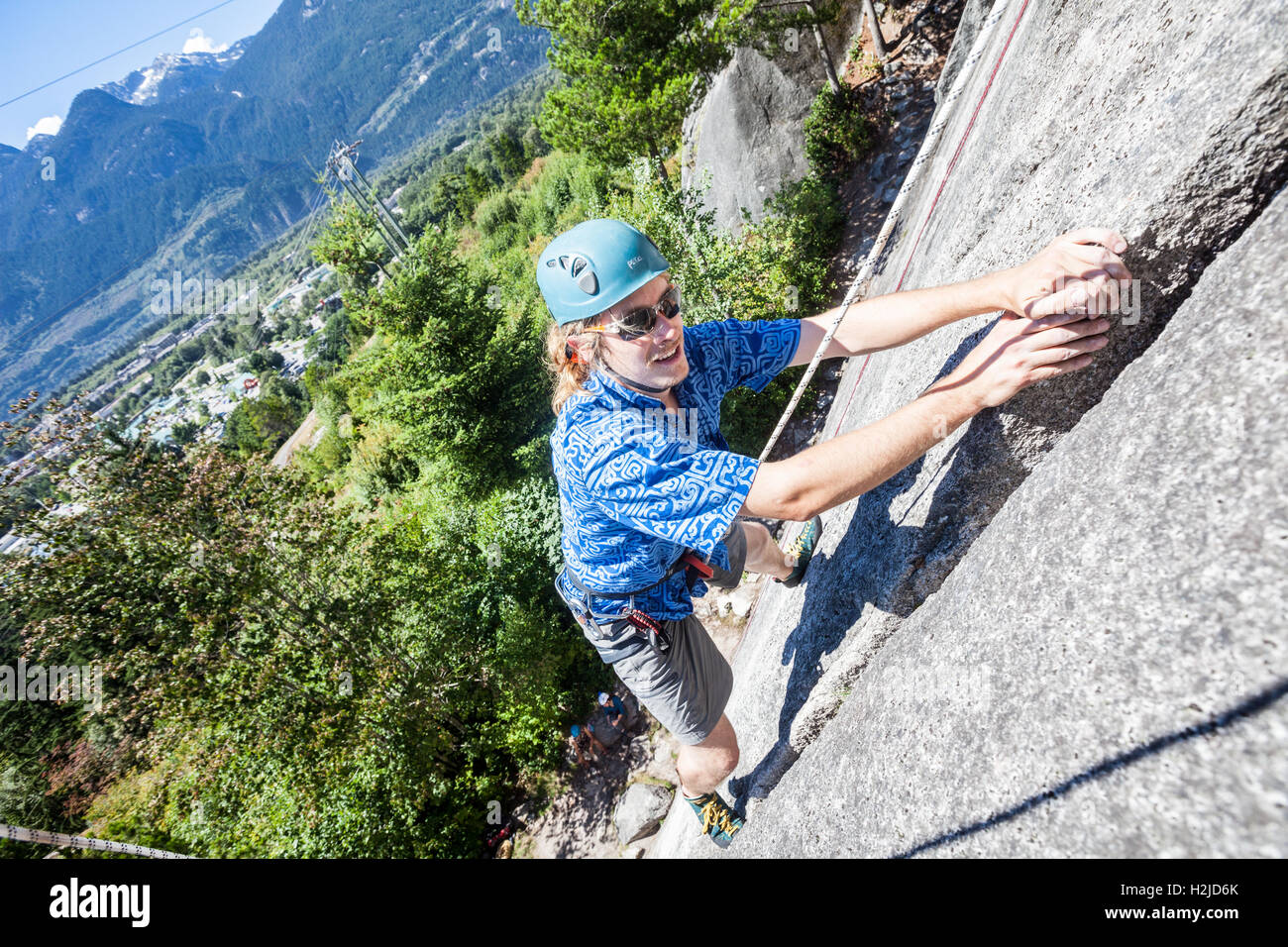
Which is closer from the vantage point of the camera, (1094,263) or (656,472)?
(1094,263)

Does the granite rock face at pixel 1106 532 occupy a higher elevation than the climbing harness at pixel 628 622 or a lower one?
higher

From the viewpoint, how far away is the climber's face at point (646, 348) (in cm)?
249

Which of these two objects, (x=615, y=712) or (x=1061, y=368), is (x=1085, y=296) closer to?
(x=1061, y=368)

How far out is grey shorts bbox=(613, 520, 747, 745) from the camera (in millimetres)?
3195

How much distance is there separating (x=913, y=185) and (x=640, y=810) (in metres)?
6.76

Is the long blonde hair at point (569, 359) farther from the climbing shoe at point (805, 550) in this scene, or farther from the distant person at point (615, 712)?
the distant person at point (615, 712)

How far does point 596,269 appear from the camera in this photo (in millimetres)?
2475

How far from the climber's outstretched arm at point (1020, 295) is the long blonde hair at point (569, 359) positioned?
111cm

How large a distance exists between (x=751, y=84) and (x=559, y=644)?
1381 cm

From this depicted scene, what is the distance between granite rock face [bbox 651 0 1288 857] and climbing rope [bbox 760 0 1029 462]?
0.22 m

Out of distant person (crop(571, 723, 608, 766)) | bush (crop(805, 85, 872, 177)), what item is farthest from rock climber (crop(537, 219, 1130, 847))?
bush (crop(805, 85, 872, 177))

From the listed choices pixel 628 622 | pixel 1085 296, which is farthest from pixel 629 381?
pixel 1085 296

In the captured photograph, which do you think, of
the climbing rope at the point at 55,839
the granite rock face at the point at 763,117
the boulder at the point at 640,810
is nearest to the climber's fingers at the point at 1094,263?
the climbing rope at the point at 55,839
